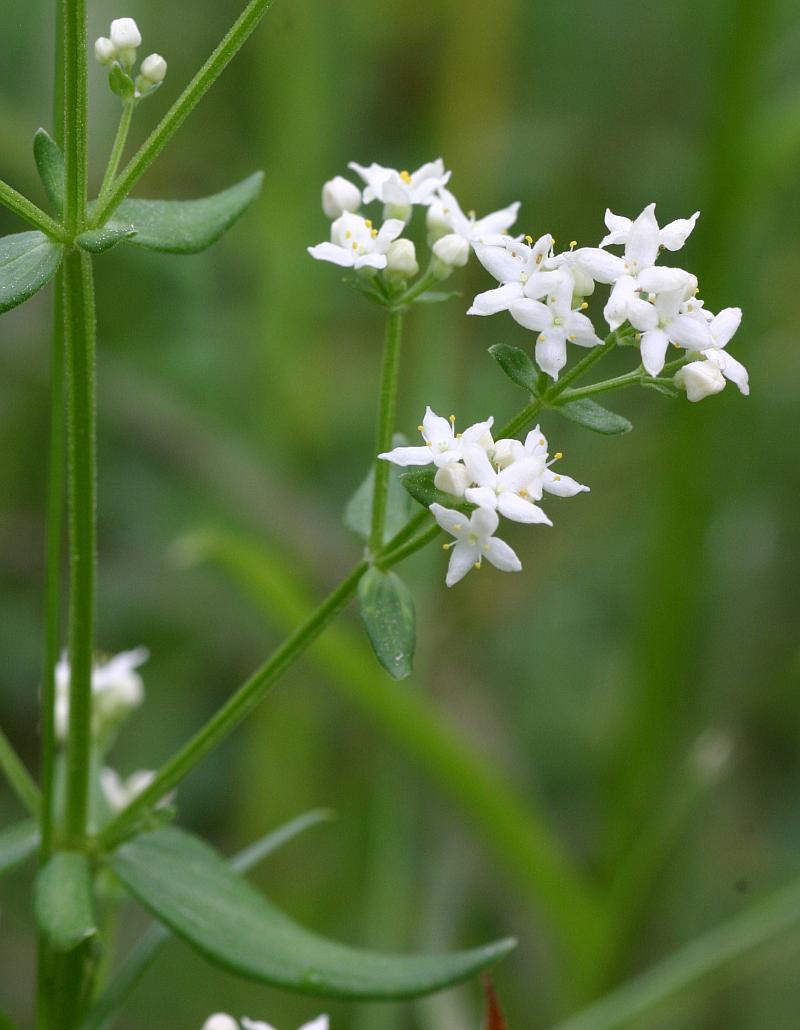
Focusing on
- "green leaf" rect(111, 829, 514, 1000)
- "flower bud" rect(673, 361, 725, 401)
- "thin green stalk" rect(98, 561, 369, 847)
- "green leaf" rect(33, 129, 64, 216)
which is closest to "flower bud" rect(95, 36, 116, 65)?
"green leaf" rect(33, 129, 64, 216)

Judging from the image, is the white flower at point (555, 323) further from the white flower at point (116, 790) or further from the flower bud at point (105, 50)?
the white flower at point (116, 790)

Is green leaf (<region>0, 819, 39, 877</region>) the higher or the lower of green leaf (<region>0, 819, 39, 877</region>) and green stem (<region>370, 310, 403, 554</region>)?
the lower

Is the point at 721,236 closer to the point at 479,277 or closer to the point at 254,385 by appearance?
the point at 479,277

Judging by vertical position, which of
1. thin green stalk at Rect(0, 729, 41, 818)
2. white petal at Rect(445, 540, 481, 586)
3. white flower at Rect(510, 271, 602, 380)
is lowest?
thin green stalk at Rect(0, 729, 41, 818)

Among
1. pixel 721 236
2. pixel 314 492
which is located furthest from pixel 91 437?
pixel 314 492

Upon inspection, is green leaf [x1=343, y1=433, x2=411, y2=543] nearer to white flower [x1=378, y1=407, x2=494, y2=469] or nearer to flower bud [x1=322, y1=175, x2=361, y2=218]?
white flower [x1=378, y1=407, x2=494, y2=469]

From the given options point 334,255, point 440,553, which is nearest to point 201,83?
point 334,255
